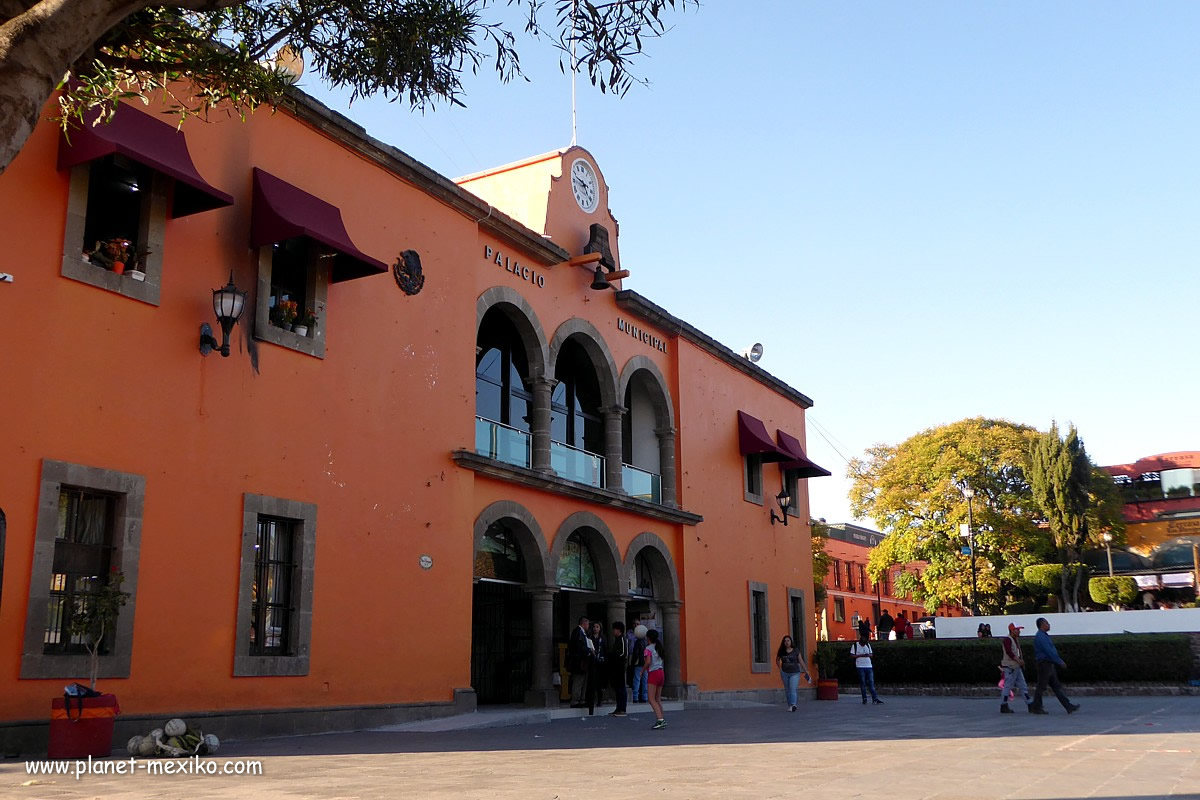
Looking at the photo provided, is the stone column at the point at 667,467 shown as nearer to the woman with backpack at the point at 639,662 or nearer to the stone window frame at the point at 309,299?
the woman with backpack at the point at 639,662

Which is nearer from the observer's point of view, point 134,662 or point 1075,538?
point 134,662

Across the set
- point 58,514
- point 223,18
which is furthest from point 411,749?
point 223,18

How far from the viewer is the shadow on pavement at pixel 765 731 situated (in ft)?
37.3

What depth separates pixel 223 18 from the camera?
29.8ft

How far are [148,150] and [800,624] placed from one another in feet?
68.6

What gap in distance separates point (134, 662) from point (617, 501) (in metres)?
10.4

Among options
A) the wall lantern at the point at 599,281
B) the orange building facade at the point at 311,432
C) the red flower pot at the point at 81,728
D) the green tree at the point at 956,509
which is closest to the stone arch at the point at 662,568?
the orange building facade at the point at 311,432

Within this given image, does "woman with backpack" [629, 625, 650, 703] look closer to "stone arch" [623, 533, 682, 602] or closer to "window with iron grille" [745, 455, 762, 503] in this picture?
"stone arch" [623, 533, 682, 602]

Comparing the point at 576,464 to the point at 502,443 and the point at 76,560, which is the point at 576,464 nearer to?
the point at 502,443

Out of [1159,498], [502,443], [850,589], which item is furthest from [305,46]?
[850,589]

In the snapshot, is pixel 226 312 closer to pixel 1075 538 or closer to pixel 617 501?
pixel 617 501

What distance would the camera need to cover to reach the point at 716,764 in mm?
9422

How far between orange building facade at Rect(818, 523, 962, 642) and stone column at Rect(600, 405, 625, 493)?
40230mm

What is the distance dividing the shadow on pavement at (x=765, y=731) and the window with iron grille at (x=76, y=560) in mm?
2003
